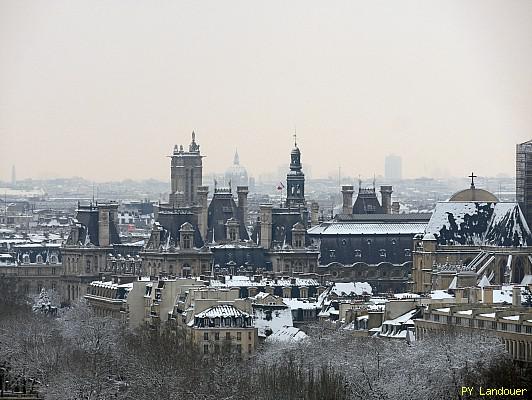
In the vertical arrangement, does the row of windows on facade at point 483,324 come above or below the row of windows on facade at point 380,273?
above

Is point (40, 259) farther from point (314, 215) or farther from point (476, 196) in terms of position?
point (476, 196)

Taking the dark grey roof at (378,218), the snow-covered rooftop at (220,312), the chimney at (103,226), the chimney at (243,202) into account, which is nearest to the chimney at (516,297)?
the snow-covered rooftop at (220,312)

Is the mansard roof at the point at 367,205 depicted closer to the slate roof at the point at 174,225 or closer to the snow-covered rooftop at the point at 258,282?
the slate roof at the point at 174,225

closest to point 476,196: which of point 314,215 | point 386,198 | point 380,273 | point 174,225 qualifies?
point 380,273

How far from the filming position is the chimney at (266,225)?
143 metres

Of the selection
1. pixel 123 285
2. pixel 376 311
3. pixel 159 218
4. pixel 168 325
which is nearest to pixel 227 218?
pixel 159 218

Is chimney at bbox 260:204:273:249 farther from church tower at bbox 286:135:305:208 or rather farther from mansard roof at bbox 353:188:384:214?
mansard roof at bbox 353:188:384:214

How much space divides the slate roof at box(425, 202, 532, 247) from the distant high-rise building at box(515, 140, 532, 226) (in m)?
4.46

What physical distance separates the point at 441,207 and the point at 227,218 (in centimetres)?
1724

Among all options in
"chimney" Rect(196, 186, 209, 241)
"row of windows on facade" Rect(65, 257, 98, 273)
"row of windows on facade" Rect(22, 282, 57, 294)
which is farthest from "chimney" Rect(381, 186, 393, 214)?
"row of windows on facade" Rect(22, 282, 57, 294)

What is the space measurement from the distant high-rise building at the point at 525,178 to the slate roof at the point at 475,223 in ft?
14.6

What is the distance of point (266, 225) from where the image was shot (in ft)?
470

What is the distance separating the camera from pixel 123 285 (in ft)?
429

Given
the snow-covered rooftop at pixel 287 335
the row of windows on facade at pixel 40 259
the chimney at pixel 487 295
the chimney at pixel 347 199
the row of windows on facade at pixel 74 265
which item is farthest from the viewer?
the row of windows on facade at pixel 40 259
